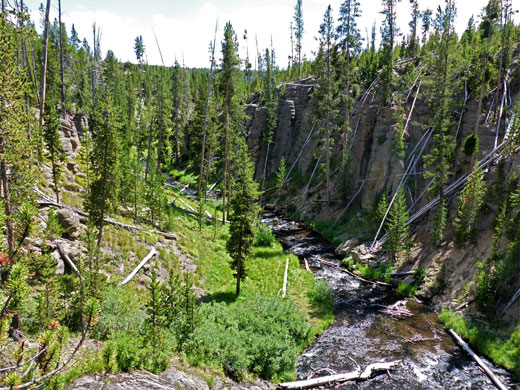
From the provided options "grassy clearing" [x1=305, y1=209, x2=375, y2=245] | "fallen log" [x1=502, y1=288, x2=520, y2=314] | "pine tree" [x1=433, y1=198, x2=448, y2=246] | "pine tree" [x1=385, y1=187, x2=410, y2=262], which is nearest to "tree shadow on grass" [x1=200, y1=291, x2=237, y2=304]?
"pine tree" [x1=385, y1=187, x2=410, y2=262]

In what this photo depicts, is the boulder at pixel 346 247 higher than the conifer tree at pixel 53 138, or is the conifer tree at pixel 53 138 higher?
the conifer tree at pixel 53 138

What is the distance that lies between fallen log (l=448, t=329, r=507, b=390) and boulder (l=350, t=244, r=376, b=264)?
30.4 ft

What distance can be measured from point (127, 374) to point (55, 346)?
457 centimetres

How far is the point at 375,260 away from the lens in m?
26.5

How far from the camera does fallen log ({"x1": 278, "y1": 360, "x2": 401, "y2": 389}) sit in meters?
13.3

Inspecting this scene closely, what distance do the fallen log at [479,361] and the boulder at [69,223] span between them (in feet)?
75.6

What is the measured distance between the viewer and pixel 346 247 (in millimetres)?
29328

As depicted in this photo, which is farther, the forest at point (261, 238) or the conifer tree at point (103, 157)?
the conifer tree at point (103, 157)

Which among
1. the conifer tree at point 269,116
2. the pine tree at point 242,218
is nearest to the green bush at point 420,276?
the pine tree at point 242,218

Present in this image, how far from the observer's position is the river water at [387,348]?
45.8 ft

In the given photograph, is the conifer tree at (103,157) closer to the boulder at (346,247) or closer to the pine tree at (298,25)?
the boulder at (346,247)

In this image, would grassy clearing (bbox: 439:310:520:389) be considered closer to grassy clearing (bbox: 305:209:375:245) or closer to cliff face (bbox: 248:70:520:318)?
cliff face (bbox: 248:70:520:318)

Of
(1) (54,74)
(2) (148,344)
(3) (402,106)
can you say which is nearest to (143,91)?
(1) (54,74)

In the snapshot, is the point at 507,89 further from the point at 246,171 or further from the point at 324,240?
the point at 246,171
